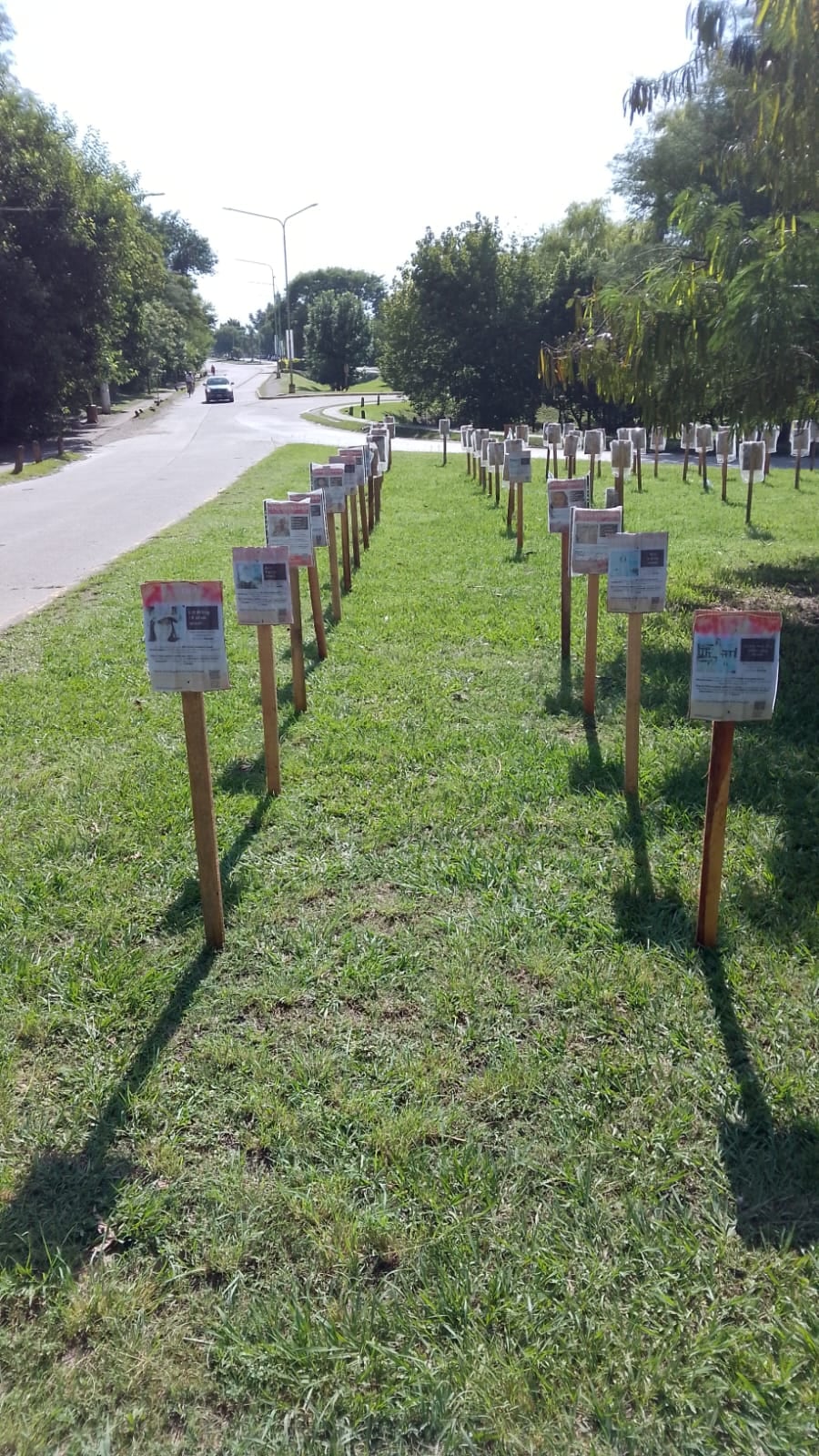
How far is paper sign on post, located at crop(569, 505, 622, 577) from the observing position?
215 inches

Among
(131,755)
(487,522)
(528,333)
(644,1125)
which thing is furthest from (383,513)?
(528,333)

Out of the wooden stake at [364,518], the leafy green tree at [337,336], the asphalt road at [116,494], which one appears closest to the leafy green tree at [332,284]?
the leafy green tree at [337,336]

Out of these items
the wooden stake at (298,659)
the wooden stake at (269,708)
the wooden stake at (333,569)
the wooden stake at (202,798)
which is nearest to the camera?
the wooden stake at (202,798)

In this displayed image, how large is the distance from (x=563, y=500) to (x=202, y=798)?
425 cm

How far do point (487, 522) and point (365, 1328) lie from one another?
12.5m

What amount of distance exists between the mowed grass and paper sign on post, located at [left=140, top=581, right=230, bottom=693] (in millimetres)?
1015

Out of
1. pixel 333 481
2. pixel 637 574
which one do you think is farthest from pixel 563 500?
pixel 637 574

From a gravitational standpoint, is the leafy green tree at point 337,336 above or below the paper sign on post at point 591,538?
above

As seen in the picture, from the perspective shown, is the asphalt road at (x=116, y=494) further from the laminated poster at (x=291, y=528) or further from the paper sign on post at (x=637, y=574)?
the paper sign on post at (x=637, y=574)

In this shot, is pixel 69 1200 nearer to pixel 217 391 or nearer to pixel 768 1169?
pixel 768 1169

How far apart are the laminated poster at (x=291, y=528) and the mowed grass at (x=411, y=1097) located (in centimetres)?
103

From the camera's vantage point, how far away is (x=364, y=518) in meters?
11.7

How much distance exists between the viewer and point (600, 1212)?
2615mm

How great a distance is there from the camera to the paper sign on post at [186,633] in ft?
11.7
